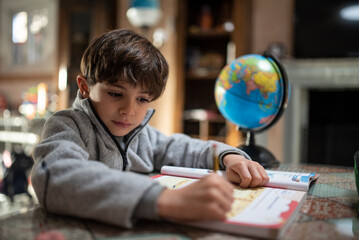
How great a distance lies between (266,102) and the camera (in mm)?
1043

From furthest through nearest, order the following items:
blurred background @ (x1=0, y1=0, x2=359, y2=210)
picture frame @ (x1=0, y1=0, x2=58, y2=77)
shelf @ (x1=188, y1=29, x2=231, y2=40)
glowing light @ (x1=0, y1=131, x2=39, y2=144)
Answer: picture frame @ (x1=0, y1=0, x2=58, y2=77)
glowing light @ (x1=0, y1=131, x2=39, y2=144)
shelf @ (x1=188, y1=29, x2=231, y2=40)
blurred background @ (x1=0, y1=0, x2=359, y2=210)

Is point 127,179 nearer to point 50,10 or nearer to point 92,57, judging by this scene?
point 92,57

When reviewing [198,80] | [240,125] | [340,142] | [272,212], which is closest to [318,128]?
[340,142]

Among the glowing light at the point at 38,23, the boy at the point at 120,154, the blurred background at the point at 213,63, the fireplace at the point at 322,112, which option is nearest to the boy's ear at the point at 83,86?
the boy at the point at 120,154

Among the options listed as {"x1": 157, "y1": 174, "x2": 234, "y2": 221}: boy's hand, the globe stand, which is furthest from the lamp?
{"x1": 157, "y1": 174, "x2": 234, "y2": 221}: boy's hand

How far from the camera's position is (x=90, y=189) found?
50 cm

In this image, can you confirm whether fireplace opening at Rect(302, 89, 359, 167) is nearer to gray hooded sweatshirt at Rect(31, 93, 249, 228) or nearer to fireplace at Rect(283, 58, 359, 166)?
fireplace at Rect(283, 58, 359, 166)

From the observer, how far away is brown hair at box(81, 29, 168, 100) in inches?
29.7

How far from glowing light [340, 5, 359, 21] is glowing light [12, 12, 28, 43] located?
4185mm

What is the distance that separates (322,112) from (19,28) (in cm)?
436

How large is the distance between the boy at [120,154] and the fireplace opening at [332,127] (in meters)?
2.17

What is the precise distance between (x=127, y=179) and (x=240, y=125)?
68cm

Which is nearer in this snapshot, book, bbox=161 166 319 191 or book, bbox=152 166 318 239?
book, bbox=152 166 318 239

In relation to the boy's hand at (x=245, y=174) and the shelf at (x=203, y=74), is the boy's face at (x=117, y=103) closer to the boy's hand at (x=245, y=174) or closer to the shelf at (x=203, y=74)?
the boy's hand at (x=245, y=174)
